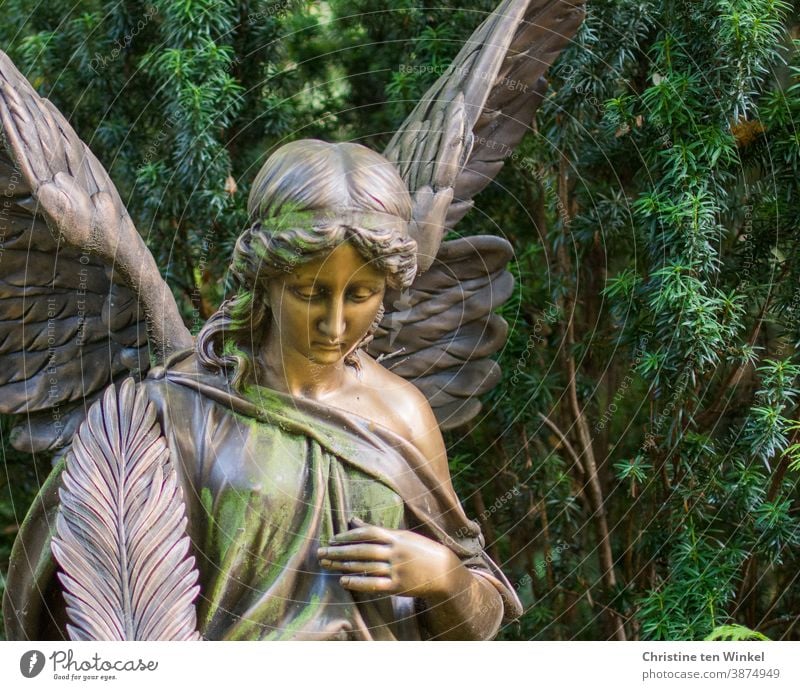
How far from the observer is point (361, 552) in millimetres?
2836

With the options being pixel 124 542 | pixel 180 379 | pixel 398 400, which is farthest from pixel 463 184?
pixel 124 542

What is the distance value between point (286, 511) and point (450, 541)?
325 millimetres

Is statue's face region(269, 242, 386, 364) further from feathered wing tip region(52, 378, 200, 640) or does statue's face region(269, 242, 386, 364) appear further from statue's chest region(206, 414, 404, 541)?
feathered wing tip region(52, 378, 200, 640)

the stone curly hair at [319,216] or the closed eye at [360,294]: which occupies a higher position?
the stone curly hair at [319,216]

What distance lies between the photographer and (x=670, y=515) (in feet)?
12.2

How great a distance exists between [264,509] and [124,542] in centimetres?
26

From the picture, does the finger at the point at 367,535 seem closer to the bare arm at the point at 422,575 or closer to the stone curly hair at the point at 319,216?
the bare arm at the point at 422,575

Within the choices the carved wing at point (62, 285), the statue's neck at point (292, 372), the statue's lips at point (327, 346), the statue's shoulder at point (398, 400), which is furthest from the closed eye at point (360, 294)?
the carved wing at point (62, 285)

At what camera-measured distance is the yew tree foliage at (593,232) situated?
3.54m

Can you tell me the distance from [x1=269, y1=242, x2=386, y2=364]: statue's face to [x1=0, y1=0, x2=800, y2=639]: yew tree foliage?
2.90 feet

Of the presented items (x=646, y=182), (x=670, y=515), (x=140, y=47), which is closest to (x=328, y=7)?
(x=140, y=47)

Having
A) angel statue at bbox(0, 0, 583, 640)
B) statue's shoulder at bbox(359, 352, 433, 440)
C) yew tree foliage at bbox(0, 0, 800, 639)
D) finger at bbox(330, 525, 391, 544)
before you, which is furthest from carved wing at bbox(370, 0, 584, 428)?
finger at bbox(330, 525, 391, 544)

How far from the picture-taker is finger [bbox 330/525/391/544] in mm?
2842
